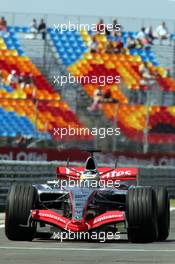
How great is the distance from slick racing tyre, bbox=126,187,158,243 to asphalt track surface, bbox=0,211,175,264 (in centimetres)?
16

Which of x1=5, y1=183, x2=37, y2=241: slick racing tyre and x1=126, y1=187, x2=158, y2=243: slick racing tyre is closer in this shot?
x1=126, y1=187, x2=158, y2=243: slick racing tyre

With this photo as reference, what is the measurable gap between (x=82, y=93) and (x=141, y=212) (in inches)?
933

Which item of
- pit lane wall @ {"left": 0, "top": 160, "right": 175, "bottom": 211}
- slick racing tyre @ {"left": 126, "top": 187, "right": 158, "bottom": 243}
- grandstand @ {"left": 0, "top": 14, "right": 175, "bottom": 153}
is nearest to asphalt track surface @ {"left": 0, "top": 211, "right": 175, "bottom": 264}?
slick racing tyre @ {"left": 126, "top": 187, "right": 158, "bottom": 243}

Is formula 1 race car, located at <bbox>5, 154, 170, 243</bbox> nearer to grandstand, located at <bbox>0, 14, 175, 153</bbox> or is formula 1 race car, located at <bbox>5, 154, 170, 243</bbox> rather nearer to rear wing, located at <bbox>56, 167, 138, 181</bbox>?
rear wing, located at <bbox>56, 167, 138, 181</bbox>

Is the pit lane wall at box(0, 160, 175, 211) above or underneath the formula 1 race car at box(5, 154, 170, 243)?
above

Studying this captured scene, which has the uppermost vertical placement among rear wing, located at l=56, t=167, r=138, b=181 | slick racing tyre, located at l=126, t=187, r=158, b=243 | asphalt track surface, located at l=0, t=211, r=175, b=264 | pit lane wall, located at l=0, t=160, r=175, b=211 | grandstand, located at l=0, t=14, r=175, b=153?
grandstand, located at l=0, t=14, r=175, b=153

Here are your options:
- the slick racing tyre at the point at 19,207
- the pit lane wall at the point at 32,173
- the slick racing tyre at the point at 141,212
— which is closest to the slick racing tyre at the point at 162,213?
the slick racing tyre at the point at 141,212

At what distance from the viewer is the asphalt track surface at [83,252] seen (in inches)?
355

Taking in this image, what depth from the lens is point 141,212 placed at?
10.9m

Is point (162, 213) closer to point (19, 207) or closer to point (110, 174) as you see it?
point (110, 174)

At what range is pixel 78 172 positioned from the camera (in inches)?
473

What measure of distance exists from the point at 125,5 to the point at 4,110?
413 inches

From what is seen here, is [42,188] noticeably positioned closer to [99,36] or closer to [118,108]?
[118,108]

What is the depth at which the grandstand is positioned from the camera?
33344 millimetres
